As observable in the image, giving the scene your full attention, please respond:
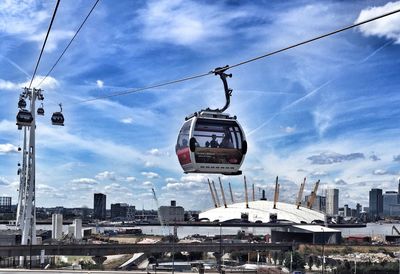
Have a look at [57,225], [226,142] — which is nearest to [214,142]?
[226,142]

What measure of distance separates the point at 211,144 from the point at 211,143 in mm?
39

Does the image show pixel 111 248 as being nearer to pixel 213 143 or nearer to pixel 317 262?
pixel 317 262

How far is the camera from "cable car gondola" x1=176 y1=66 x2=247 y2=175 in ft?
69.8

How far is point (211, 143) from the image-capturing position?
2186 cm

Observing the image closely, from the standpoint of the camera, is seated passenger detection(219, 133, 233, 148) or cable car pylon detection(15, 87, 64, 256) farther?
cable car pylon detection(15, 87, 64, 256)

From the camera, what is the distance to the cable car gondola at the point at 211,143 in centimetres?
2128

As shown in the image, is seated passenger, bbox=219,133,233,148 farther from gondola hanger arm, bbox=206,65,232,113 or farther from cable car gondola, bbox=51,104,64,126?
cable car gondola, bbox=51,104,64,126

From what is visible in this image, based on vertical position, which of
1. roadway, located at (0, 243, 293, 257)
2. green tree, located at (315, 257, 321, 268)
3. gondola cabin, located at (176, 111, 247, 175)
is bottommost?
green tree, located at (315, 257, 321, 268)

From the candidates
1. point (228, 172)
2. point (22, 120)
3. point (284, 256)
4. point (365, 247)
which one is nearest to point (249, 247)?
point (284, 256)

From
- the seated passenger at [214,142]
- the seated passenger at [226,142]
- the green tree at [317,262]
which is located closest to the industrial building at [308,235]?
the green tree at [317,262]

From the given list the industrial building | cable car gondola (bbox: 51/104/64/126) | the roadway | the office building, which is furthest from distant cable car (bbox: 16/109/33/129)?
the industrial building

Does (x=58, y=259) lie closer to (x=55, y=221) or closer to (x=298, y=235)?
(x=55, y=221)

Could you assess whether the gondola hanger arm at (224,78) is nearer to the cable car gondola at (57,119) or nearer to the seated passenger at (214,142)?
the seated passenger at (214,142)

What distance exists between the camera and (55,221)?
136875 mm
